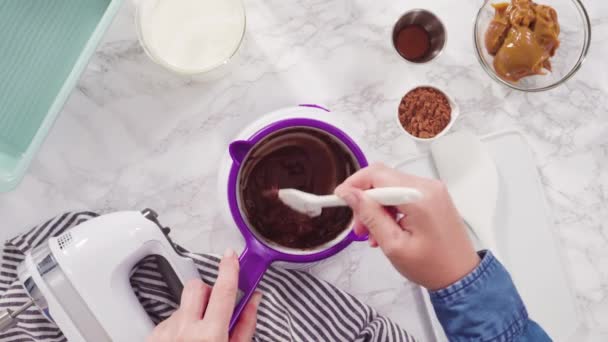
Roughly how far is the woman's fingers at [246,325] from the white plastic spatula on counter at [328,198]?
0.14 metres

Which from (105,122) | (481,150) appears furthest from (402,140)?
(105,122)

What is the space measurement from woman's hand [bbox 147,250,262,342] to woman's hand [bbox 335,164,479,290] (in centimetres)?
15

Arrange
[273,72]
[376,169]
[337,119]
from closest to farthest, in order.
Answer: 1. [376,169]
2. [337,119]
3. [273,72]

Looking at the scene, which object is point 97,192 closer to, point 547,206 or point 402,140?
point 402,140

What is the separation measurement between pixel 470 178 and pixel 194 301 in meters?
0.41

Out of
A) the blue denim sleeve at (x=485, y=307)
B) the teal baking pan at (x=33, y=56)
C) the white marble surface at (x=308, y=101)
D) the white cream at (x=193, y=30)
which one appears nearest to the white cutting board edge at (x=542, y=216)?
the white marble surface at (x=308, y=101)

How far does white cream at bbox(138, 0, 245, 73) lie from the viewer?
0.70 meters

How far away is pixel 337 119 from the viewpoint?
65cm

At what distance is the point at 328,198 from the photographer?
1.72ft

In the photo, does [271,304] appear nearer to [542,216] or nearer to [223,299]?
[223,299]

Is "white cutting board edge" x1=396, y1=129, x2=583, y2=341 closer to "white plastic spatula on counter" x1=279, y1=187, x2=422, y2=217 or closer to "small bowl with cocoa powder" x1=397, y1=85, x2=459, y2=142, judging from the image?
"small bowl with cocoa powder" x1=397, y1=85, x2=459, y2=142

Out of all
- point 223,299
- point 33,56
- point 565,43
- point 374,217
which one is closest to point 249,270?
point 223,299

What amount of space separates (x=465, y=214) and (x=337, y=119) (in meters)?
0.23

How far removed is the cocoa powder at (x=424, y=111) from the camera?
72 cm
